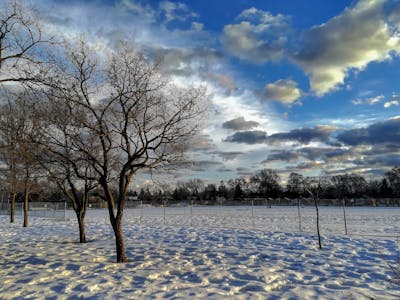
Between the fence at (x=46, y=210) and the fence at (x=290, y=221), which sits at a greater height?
the fence at (x=46, y=210)

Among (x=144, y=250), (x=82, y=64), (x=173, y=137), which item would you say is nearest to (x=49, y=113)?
(x=82, y=64)

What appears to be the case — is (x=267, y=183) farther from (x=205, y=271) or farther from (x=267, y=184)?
(x=205, y=271)

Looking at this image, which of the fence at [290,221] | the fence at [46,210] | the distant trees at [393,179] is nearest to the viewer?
the fence at [290,221]

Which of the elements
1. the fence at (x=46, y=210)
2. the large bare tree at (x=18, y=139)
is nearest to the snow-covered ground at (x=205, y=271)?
the large bare tree at (x=18, y=139)

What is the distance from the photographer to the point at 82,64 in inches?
373

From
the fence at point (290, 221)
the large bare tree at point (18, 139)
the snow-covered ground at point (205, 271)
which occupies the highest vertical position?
the large bare tree at point (18, 139)

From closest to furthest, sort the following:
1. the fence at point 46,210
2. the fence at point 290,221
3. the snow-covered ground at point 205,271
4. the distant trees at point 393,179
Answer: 1. the snow-covered ground at point 205,271
2. the fence at point 290,221
3. the fence at point 46,210
4. the distant trees at point 393,179

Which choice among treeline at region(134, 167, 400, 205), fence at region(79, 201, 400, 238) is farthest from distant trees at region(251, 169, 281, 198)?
fence at region(79, 201, 400, 238)

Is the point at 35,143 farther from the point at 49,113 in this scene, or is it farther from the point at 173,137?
the point at 173,137

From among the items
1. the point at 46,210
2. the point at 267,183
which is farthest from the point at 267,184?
the point at 46,210

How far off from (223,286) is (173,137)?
484 cm

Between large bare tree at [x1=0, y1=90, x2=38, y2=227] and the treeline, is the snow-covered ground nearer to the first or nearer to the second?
large bare tree at [x1=0, y1=90, x2=38, y2=227]

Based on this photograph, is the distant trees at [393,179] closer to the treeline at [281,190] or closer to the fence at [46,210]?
the treeline at [281,190]

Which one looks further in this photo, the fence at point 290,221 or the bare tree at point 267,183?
the bare tree at point 267,183
